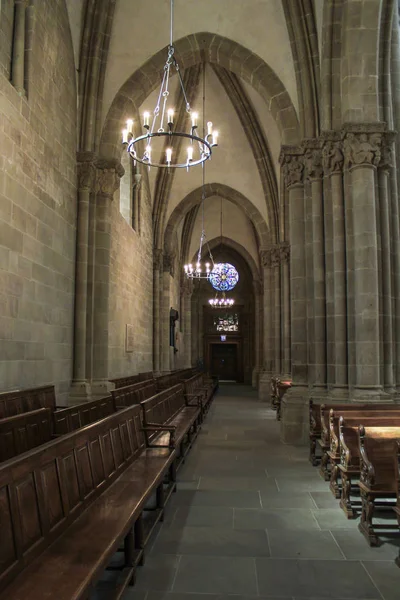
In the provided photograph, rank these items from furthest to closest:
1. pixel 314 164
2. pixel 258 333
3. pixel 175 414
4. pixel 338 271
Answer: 1. pixel 258 333
2. pixel 314 164
3. pixel 175 414
4. pixel 338 271

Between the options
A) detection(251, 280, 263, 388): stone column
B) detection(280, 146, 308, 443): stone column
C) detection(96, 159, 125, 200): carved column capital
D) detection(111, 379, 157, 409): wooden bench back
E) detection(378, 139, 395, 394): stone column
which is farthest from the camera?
detection(251, 280, 263, 388): stone column

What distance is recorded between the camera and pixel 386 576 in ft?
12.6

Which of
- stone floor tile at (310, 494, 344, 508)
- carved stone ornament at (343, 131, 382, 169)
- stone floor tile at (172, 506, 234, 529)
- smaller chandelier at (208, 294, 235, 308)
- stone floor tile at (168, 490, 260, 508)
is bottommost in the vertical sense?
stone floor tile at (310, 494, 344, 508)

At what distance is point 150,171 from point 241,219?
1014cm

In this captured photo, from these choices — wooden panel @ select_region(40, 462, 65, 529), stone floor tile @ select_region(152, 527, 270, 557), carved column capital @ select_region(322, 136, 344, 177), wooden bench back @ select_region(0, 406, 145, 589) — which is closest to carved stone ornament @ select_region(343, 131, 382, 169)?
carved column capital @ select_region(322, 136, 344, 177)

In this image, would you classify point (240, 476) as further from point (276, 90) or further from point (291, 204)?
point (276, 90)

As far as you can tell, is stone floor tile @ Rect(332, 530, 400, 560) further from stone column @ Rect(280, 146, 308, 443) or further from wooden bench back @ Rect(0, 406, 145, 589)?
stone column @ Rect(280, 146, 308, 443)

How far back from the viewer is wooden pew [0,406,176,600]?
2.55 metres

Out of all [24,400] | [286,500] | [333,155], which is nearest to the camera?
[286,500]

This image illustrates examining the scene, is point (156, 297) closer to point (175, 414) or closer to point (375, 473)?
point (175, 414)

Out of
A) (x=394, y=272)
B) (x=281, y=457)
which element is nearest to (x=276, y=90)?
(x=394, y=272)

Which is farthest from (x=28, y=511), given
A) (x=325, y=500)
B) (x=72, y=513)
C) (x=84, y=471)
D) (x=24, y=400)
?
(x=24, y=400)

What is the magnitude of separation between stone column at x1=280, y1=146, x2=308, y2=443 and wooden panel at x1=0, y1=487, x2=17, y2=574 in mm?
7802

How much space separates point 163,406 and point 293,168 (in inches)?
225
